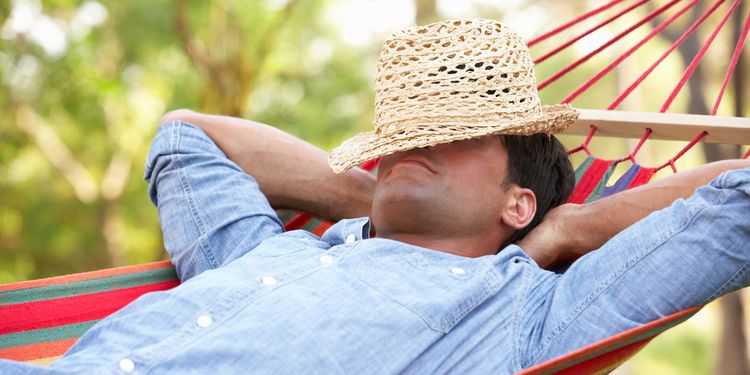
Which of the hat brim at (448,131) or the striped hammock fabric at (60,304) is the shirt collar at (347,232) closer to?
the hat brim at (448,131)

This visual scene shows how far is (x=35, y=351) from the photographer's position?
7.16ft

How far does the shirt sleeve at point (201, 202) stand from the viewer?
2170 mm

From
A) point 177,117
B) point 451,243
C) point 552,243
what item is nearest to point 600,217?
point 552,243

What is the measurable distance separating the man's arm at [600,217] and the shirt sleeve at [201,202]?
0.56 m

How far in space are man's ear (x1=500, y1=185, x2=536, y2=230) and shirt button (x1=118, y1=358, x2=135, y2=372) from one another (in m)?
0.77

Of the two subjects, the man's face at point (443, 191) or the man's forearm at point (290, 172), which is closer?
the man's face at point (443, 191)

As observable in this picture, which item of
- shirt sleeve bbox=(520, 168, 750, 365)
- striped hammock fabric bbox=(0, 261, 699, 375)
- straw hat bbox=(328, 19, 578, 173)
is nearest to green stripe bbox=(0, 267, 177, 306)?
striped hammock fabric bbox=(0, 261, 699, 375)

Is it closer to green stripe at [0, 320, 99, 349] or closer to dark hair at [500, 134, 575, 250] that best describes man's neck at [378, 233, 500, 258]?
dark hair at [500, 134, 575, 250]

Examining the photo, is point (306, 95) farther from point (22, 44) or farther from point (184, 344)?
point (184, 344)

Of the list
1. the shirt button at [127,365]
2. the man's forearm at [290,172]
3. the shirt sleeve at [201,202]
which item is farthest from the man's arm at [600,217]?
the shirt button at [127,365]

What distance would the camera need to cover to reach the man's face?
1967 mm

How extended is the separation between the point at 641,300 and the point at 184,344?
2.45 ft

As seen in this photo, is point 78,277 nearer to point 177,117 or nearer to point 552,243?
point 177,117

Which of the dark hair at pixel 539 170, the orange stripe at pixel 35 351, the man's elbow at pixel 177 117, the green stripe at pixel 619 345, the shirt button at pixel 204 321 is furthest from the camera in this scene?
the man's elbow at pixel 177 117
